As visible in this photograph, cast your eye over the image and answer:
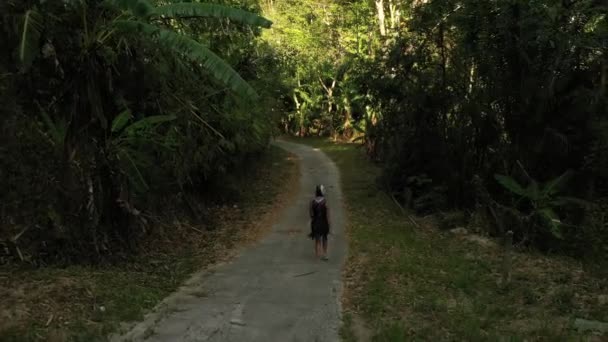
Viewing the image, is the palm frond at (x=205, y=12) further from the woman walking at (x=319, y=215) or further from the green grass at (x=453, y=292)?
the green grass at (x=453, y=292)

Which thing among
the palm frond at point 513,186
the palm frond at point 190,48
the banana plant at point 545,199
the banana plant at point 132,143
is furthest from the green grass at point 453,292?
the banana plant at point 132,143

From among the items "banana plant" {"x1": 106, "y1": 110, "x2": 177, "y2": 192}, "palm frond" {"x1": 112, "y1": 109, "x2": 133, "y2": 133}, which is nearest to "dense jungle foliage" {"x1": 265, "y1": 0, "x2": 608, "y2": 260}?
"banana plant" {"x1": 106, "y1": 110, "x2": 177, "y2": 192}

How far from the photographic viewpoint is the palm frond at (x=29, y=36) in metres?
7.60

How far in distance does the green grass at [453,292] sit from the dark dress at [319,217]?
2.89ft

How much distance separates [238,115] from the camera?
1650 centimetres

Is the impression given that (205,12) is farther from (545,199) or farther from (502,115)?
(502,115)

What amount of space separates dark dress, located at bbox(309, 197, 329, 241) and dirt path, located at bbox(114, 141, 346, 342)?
626 millimetres

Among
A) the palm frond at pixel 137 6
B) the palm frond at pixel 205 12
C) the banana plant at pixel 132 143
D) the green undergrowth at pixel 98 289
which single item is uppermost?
the palm frond at pixel 205 12

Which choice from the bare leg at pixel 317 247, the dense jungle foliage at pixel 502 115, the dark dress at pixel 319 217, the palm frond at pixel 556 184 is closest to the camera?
the dark dress at pixel 319 217

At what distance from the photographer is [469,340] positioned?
6938mm

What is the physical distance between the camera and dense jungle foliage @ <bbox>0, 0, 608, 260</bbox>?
29.0ft

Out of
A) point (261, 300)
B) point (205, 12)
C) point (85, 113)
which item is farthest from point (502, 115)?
point (85, 113)

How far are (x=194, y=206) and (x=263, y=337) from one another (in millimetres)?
8526

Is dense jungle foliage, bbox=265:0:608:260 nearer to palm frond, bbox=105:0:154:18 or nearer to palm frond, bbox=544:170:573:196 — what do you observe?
palm frond, bbox=544:170:573:196
